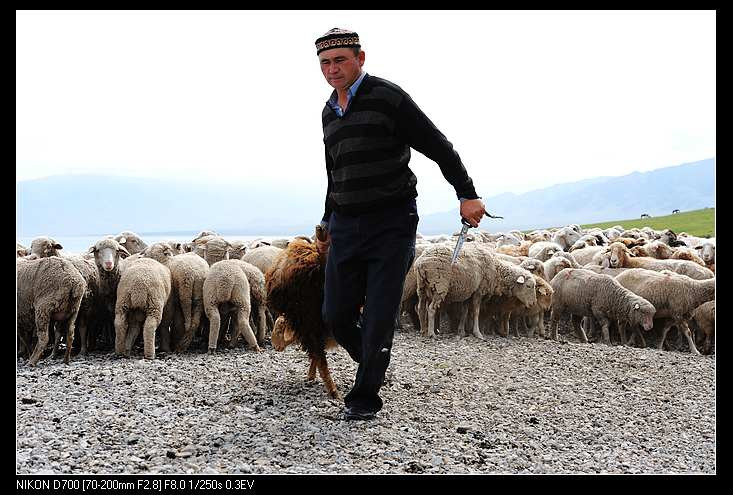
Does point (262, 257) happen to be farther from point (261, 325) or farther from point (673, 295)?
point (673, 295)

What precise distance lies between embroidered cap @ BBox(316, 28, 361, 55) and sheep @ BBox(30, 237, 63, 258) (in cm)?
571

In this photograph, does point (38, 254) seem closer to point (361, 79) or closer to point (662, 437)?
point (361, 79)

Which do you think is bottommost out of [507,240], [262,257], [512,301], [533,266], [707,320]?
[707,320]

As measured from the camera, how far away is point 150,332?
27.8 ft

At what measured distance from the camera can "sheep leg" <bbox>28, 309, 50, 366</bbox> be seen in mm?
8125

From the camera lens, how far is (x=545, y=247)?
16672 mm

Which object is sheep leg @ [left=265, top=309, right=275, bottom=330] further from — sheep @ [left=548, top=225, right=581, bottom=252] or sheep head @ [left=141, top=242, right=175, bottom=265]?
sheep @ [left=548, top=225, right=581, bottom=252]

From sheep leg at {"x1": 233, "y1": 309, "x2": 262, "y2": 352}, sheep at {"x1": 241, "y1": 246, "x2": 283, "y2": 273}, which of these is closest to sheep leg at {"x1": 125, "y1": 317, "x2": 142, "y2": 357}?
sheep leg at {"x1": 233, "y1": 309, "x2": 262, "y2": 352}

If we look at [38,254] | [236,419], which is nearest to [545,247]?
[38,254]

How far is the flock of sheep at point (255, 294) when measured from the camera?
861cm

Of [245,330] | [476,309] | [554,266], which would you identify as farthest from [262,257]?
[554,266]

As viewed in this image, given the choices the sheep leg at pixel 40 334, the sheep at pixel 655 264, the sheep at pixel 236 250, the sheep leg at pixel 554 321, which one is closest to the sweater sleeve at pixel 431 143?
the sheep leg at pixel 40 334

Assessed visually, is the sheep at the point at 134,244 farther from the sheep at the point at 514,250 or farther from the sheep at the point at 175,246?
the sheep at the point at 514,250

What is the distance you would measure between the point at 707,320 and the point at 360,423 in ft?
26.9
